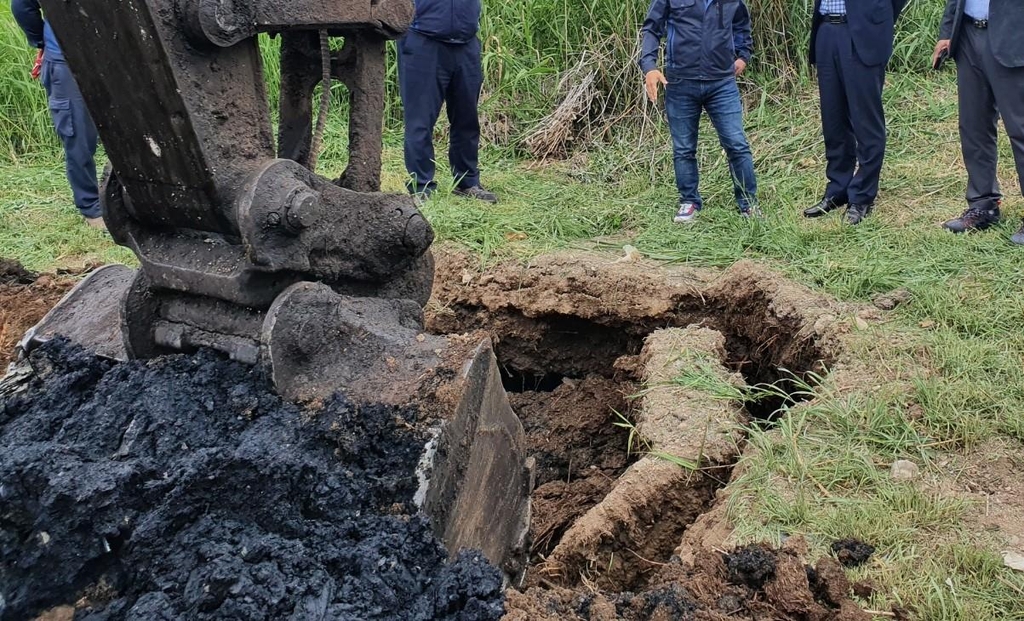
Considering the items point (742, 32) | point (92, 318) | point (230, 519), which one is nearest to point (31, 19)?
point (92, 318)

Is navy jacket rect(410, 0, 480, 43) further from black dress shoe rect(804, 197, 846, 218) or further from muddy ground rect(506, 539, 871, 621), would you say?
muddy ground rect(506, 539, 871, 621)

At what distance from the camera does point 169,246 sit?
101 inches

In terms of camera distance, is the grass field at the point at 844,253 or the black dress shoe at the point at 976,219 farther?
the black dress shoe at the point at 976,219

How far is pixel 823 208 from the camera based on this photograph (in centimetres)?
542

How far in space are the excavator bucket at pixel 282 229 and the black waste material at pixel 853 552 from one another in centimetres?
90

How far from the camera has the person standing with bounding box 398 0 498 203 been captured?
572 cm

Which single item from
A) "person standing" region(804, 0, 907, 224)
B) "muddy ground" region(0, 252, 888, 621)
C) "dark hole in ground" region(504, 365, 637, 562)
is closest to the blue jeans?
"person standing" region(804, 0, 907, 224)

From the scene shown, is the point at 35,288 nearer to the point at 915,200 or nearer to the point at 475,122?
the point at 475,122

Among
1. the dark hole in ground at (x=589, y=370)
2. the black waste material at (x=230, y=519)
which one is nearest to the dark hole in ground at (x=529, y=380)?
the dark hole in ground at (x=589, y=370)

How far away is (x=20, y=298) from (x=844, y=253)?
4.08 meters

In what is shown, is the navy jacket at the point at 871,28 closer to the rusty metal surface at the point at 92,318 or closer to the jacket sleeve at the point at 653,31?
the jacket sleeve at the point at 653,31

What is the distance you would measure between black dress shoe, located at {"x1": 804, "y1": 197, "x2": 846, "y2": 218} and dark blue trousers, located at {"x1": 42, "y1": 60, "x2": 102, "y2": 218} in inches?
174

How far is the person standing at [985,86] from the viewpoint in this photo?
14.7ft

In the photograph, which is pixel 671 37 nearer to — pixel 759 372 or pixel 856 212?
pixel 856 212
